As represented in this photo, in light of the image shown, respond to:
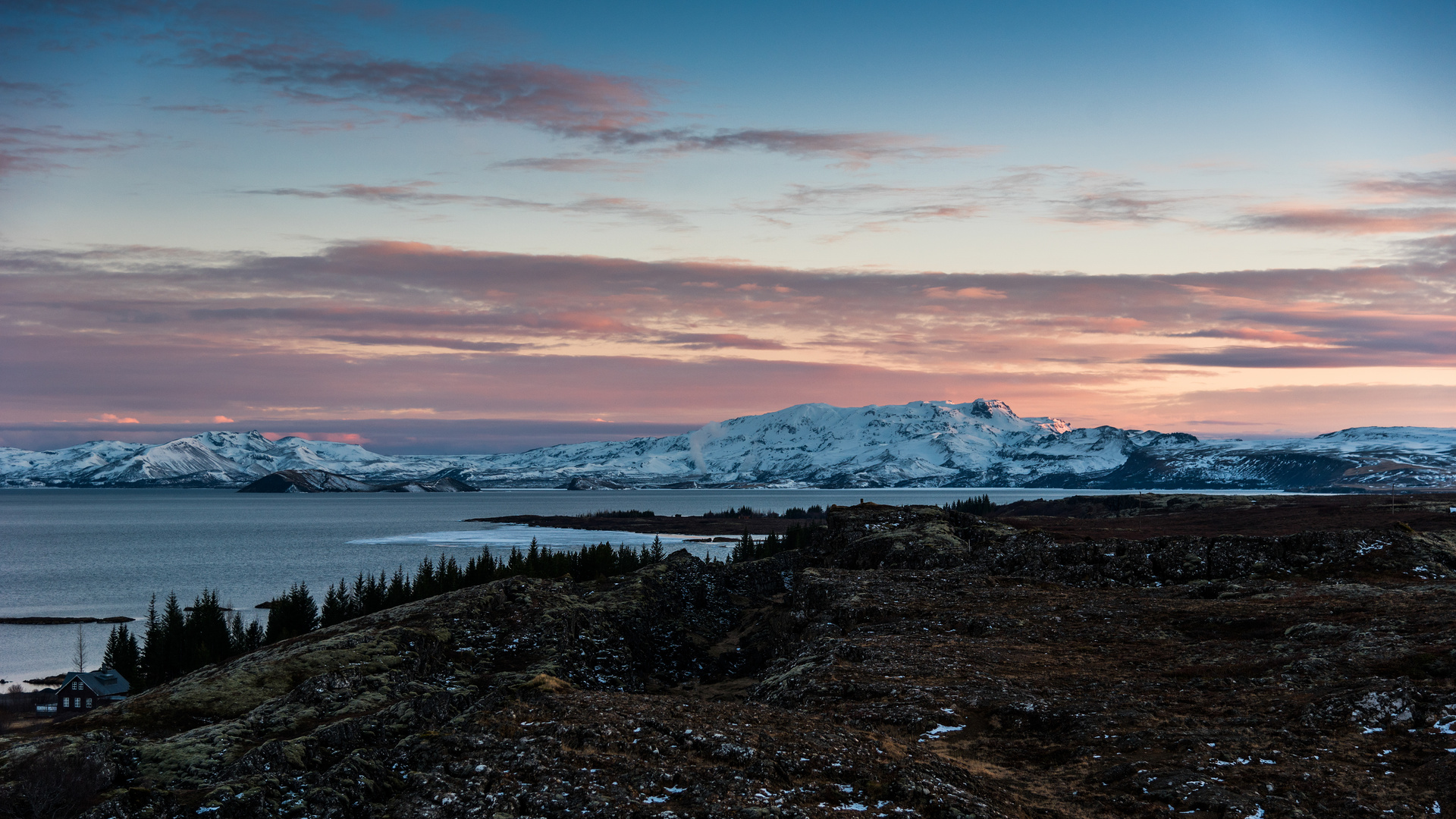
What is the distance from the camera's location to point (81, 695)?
253ft

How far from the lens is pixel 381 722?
30.6m

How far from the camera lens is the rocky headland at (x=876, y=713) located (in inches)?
912

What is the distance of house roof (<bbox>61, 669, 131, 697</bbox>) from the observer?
77.3 metres

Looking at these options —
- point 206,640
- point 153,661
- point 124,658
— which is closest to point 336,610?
point 206,640

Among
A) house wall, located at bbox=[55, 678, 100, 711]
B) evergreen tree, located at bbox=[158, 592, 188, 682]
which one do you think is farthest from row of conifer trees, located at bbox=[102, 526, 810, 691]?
house wall, located at bbox=[55, 678, 100, 711]

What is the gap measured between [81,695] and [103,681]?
2833mm

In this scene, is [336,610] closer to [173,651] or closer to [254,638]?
[254,638]

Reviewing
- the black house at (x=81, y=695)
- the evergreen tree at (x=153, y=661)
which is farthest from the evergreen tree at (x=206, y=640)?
the black house at (x=81, y=695)

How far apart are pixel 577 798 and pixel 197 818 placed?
1033cm

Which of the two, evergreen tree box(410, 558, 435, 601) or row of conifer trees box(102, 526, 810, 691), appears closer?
row of conifer trees box(102, 526, 810, 691)

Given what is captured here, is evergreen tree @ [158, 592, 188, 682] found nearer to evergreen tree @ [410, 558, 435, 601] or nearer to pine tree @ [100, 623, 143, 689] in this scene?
pine tree @ [100, 623, 143, 689]

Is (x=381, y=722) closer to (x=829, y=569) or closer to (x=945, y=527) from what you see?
(x=829, y=569)

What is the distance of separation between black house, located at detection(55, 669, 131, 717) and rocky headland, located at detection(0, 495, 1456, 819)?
94.0 feet

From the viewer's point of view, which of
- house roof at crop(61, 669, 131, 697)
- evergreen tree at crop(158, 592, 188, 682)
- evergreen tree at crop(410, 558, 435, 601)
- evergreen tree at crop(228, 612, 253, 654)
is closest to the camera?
house roof at crop(61, 669, 131, 697)
